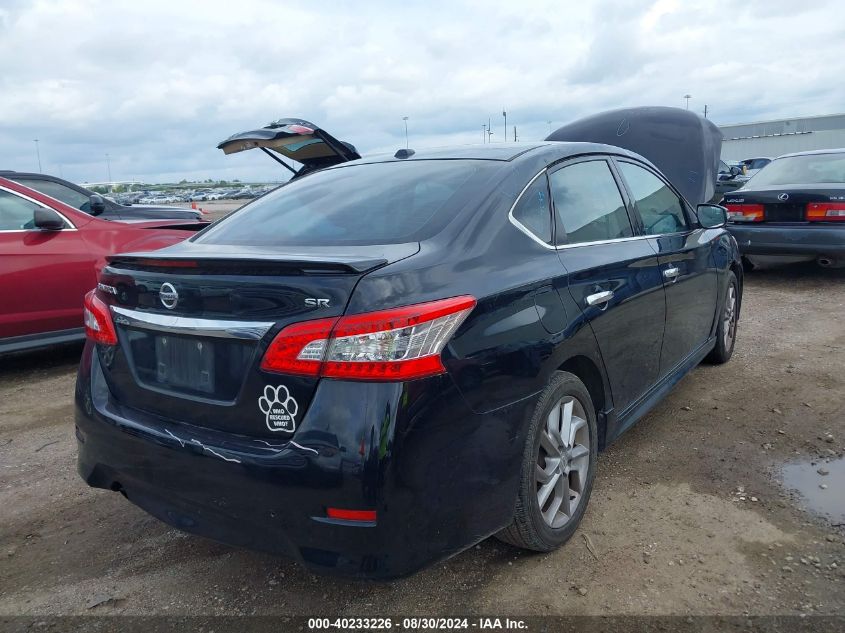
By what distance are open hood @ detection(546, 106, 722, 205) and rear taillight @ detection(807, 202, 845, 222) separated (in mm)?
1169

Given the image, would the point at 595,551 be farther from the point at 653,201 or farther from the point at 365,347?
the point at 653,201

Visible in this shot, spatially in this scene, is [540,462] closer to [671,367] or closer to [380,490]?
[380,490]

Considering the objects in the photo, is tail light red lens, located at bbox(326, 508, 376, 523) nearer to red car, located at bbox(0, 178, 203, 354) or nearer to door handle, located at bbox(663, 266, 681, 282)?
door handle, located at bbox(663, 266, 681, 282)

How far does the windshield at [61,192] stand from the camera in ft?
20.5

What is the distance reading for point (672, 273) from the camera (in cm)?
357

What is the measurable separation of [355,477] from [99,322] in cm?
128

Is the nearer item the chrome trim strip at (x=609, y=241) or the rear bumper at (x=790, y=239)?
the chrome trim strip at (x=609, y=241)

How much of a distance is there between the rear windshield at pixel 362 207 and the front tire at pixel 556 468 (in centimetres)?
78

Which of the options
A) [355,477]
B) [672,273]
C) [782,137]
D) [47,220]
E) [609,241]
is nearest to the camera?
[355,477]

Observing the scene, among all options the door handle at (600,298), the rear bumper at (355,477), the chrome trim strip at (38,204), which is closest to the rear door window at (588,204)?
the door handle at (600,298)

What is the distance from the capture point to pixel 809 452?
348cm

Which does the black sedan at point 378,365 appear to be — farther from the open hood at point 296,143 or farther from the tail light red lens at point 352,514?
the open hood at point 296,143

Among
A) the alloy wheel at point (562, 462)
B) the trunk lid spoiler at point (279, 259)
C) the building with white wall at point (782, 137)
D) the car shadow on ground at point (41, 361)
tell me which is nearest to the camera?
the trunk lid spoiler at point (279, 259)

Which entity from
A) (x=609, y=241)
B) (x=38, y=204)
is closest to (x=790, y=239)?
(x=609, y=241)
